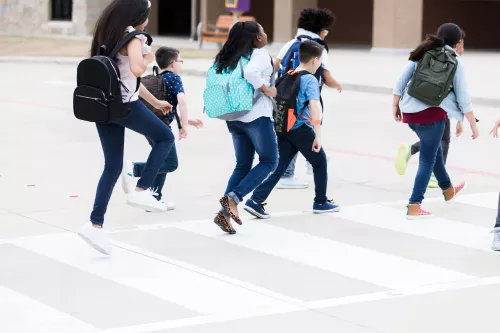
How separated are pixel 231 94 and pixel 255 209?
1174 millimetres

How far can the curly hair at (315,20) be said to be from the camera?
10055mm

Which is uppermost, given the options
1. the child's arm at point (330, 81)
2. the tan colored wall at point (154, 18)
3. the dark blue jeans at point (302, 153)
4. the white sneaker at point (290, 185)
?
the child's arm at point (330, 81)

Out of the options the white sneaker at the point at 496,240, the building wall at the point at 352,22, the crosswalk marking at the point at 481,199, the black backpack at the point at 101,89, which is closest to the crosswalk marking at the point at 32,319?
the black backpack at the point at 101,89

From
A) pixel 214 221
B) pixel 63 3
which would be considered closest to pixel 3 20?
pixel 63 3

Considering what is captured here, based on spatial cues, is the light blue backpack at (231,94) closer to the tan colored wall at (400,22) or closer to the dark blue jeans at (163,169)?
the dark blue jeans at (163,169)

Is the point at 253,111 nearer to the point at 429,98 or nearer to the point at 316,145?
the point at 316,145

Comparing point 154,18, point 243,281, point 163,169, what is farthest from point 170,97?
point 154,18

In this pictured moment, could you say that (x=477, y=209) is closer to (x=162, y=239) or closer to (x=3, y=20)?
(x=162, y=239)

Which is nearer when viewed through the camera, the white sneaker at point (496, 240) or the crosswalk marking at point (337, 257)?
the crosswalk marking at point (337, 257)

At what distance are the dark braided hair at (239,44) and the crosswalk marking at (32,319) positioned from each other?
2644 mm

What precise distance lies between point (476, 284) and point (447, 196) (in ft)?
9.45

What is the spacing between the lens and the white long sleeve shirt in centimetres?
833

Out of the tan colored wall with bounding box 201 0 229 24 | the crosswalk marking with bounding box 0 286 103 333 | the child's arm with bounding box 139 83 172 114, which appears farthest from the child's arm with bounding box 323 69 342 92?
the tan colored wall with bounding box 201 0 229 24

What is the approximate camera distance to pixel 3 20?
46.2 metres
